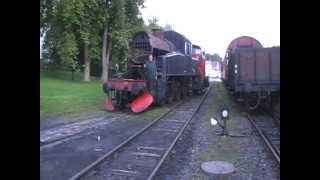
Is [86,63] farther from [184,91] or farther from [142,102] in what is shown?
[142,102]

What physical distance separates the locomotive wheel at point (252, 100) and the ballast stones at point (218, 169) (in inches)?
288

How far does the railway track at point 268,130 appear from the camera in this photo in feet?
27.8

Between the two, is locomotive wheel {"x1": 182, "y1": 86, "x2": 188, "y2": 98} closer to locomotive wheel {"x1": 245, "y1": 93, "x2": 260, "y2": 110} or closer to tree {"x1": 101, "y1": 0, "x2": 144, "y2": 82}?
locomotive wheel {"x1": 245, "y1": 93, "x2": 260, "y2": 110}

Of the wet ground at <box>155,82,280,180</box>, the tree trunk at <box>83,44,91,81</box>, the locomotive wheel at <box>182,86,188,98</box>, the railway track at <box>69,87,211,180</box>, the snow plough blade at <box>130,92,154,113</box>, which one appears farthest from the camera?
the tree trunk at <box>83,44,91,81</box>

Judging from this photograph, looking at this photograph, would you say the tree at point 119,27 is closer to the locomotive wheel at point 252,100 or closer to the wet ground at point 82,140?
the locomotive wheel at point 252,100

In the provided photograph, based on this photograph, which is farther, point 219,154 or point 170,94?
point 170,94

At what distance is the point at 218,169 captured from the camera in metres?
6.93

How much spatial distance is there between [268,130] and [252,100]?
4.22 m

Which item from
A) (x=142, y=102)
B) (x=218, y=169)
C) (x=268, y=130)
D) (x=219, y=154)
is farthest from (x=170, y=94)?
(x=218, y=169)

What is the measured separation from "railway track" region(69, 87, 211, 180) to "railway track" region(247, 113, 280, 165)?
74.3 inches

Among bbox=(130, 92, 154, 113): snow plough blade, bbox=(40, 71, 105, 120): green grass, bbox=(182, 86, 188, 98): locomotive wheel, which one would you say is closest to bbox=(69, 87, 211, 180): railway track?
bbox=(130, 92, 154, 113): snow plough blade

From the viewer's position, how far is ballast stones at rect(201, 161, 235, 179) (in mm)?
6586
